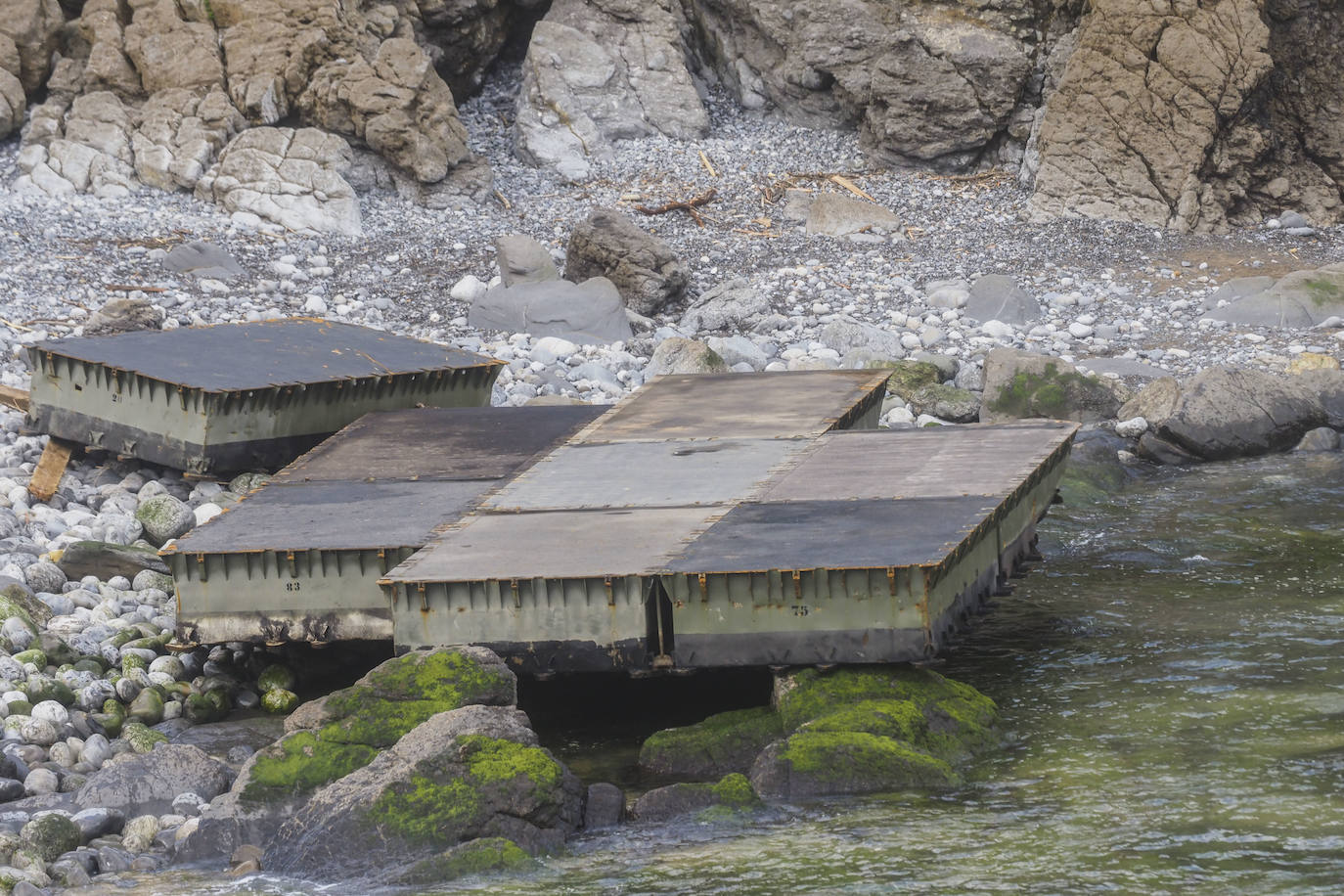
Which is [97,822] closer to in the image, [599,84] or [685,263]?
[685,263]

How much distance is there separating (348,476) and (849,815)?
233 inches

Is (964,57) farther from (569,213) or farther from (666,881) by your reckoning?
(666,881)

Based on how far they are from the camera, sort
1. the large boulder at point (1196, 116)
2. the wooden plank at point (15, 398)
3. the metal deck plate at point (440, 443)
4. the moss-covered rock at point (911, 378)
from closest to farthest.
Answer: the metal deck plate at point (440, 443) → the wooden plank at point (15, 398) → the moss-covered rock at point (911, 378) → the large boulder at point (1196, 116)

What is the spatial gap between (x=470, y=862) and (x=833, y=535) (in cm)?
346

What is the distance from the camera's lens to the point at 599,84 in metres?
30.7

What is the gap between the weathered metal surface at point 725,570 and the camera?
1037cm

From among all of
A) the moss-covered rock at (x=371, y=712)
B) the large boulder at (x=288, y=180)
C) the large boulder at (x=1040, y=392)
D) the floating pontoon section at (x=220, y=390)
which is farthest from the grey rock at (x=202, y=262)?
the moss-covered rock at (x=371, y=712)

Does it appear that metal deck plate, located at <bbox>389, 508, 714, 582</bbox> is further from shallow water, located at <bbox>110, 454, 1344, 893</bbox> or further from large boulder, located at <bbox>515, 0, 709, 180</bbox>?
large boulder, located at <bbox>515, 0, 709, 180</bbox>

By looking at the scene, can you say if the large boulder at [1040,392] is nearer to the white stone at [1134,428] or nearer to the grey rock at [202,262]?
the white stone at [1134,428]

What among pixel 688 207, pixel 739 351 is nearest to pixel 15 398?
pixel 739 351

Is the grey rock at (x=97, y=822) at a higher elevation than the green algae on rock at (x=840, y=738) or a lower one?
lower

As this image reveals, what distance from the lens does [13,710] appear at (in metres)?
11.1

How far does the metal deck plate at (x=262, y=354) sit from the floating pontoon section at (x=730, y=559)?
323 cm

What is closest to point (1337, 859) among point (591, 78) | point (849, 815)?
point (849, 815)
